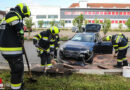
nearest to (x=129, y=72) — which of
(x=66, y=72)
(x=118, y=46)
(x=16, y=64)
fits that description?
(x=118, y=46)

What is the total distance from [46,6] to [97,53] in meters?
52.2

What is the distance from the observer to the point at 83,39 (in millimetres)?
7996

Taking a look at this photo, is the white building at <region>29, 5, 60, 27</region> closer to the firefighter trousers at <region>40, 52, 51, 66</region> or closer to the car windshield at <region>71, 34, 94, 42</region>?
the car windshield at <region>71, 34, 94, 42</region>

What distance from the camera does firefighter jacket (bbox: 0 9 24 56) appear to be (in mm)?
3109

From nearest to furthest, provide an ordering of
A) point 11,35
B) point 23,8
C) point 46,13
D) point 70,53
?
point 11,35 → point 23,8 → point 70,53 → point 46,13

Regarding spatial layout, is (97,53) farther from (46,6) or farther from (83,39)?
(46,6)

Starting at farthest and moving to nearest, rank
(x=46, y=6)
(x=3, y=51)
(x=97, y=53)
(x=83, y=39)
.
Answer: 1. (x=46, y=6)
2. (x=97, y=53)
3. (x=83, y=39)
4. (x=3, y=51)

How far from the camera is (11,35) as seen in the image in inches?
125

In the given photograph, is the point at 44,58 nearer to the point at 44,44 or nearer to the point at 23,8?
the point at 44,44

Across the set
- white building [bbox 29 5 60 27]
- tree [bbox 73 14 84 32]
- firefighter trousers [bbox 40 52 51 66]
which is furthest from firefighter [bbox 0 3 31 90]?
white building [bbox 29 5 60 27]

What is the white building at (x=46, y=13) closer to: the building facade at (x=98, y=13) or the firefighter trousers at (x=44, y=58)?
the building facade at (x=98, y=13)

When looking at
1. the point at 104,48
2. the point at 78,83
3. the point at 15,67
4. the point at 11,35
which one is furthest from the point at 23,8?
the point at 104,48

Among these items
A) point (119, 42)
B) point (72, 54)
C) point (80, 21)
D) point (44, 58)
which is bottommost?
point (80, 21)

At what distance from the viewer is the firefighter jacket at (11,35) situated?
3.11m
